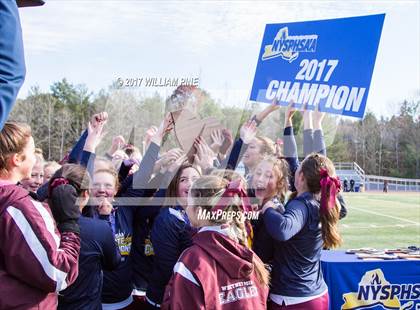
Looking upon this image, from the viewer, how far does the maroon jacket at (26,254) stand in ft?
5.94

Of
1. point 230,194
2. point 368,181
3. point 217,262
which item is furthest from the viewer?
point 368,181

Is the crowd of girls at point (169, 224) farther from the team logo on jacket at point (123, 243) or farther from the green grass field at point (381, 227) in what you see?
the green grass field at point (381, 227)

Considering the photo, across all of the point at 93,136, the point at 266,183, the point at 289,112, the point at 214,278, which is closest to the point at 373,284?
the point at 266,183

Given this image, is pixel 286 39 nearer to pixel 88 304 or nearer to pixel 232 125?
pixel 232 125

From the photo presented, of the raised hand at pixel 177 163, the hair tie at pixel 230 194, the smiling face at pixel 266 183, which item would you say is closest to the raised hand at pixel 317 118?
the smiling face at pixel 266 183

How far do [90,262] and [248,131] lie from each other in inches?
59.1

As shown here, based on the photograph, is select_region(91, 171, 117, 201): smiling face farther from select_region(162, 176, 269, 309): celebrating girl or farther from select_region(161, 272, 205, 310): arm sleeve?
select_region(161, 272, 205, 310): arm sleeve

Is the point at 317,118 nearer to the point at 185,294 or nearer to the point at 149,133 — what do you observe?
the point at 149,133

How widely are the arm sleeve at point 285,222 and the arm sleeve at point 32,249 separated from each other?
Result: 131 cm

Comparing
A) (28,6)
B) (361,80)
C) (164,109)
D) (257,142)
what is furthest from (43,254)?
(361,80)

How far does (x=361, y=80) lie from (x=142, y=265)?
6.72ft

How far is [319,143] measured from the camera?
143 inches

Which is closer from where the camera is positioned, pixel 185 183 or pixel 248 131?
pixel 185 183

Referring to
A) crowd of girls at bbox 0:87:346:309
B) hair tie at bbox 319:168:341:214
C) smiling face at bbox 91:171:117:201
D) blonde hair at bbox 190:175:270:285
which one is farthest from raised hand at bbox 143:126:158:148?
hair tie at bbox 319:168:341:214
